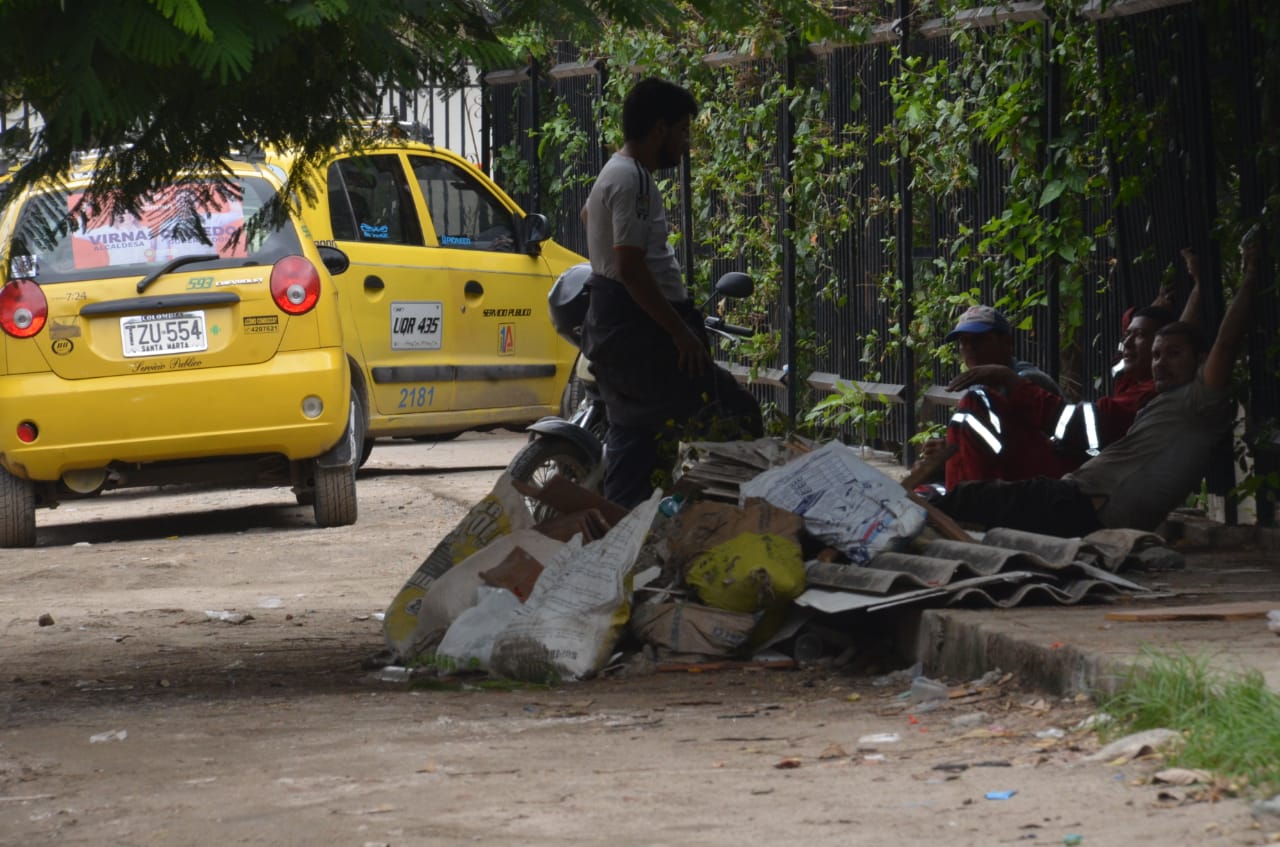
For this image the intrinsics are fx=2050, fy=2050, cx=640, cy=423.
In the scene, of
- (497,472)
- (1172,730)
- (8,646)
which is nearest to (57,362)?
(8,646)

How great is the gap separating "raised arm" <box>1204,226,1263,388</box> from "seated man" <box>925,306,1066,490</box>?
26.6 inches

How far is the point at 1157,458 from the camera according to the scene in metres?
7.03

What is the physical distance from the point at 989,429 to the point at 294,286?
3.70 m

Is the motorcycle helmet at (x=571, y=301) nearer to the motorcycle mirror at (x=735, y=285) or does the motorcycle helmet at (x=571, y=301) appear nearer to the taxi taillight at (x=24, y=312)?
the motorcycle mirror at (x=735, y=285)

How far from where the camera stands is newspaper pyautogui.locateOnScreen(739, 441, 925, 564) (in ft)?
19.6

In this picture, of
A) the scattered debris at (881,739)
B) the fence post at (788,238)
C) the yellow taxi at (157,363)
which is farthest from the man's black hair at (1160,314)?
the fence post at (788,238)

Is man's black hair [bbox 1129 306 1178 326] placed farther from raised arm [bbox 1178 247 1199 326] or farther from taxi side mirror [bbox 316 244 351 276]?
taxi side mirror [bbox 316 244 351 276]

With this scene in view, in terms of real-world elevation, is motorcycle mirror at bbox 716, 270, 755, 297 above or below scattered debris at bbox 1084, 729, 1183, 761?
above

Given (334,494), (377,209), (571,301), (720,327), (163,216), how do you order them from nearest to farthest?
1. (163,216)
2. (571,301)
3. (720,327)
4. (334,494)
5. (377,209)

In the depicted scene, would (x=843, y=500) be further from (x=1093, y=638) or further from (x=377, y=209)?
(x=377, y=209)

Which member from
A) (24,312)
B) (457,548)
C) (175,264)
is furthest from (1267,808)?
(24,312)

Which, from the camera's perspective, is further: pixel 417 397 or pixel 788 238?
pixel 788 238

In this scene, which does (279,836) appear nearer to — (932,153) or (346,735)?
(346,735)

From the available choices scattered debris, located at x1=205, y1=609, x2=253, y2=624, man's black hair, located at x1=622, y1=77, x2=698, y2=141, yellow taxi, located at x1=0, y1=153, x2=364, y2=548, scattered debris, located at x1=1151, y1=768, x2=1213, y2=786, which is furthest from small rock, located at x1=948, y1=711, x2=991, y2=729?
yellow taxi, located at x1=0, y1=153, x2=364, y2=548
